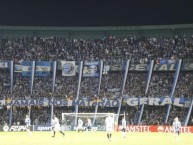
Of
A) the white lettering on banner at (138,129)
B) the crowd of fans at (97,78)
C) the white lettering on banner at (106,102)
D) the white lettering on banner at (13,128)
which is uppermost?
the crowd of fans at (97,78)

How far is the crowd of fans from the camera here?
80.4 meters

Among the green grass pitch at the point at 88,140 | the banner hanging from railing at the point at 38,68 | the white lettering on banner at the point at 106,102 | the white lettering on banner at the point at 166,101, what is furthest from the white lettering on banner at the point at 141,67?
the green grass pitch at the point at 88,140

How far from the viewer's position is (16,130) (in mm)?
71375

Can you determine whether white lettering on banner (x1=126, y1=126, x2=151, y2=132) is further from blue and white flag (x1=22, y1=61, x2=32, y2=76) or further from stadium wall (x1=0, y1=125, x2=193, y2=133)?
blue and white flag (x1=22, y1=61, x2=32, y2=76)

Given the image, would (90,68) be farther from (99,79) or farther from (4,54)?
(4,54)

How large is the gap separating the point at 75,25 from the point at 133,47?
42.1 feet

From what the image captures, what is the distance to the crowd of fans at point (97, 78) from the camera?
8038cm

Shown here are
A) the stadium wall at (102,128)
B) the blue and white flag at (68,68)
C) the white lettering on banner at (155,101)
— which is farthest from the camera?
the blue and white flag at (68,68)

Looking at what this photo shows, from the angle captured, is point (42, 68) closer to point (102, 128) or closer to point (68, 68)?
point (68, 68)

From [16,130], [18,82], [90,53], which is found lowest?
[16,130]

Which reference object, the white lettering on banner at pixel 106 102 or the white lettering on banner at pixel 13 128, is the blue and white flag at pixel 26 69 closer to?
the white lettering on banner at pixel 106 102

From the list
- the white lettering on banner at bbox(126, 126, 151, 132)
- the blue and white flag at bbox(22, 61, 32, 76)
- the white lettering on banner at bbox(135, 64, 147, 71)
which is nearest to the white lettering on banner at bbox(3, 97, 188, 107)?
the blue and white flag at bbox(22, 61, 32, 76)

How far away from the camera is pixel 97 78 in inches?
3349

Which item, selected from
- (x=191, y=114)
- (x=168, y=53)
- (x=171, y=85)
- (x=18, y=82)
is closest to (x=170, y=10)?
(x=168, y=53)
